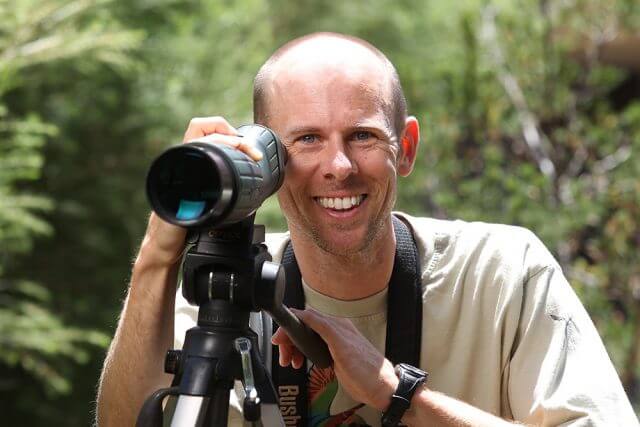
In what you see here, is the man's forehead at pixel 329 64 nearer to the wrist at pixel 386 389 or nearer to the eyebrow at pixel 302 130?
the eyebrow at pixel 302 130

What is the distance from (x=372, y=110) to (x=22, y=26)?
173 cm

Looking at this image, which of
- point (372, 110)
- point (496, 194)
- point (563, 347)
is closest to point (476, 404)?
point (563, 347)

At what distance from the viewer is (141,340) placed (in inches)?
78.4

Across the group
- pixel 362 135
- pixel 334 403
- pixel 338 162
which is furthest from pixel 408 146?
pixel 334 403

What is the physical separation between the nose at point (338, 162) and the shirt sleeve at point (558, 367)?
51 centimetres

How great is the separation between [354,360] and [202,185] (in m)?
0.51

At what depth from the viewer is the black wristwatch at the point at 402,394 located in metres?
1.96

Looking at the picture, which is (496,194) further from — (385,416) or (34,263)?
(385,416)

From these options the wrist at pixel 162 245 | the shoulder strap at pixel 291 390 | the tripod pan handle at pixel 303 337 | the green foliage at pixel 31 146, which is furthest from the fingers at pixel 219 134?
the green foliage at pixel 31 146

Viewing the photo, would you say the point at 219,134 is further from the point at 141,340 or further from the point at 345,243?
the point at 345,243

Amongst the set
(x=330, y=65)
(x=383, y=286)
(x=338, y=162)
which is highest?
(x=330, y=65)

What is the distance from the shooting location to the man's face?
7.32 feet

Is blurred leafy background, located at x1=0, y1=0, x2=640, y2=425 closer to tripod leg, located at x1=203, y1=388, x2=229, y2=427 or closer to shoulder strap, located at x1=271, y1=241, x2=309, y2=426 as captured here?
shoulder strap, located at x1=271, y1=241, x2=309, y2=426

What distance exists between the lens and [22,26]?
3.50 m
